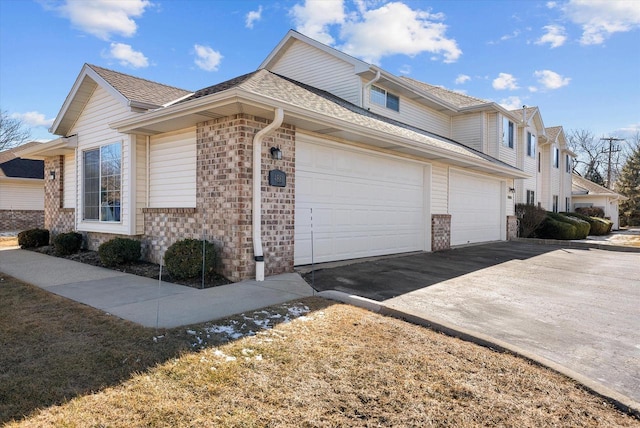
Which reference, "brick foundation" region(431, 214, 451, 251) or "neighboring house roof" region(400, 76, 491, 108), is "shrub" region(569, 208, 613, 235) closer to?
"neighboring house roof" region(400, 76, 491, 108)

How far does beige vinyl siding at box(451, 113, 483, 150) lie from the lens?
18391mm

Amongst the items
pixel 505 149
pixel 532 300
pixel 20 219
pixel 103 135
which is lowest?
pixel 532 300

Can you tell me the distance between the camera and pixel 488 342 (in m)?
4.25

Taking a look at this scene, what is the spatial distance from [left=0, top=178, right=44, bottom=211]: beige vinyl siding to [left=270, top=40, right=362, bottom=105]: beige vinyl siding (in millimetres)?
17976

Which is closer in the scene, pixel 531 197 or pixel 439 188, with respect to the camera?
pixel 439 188

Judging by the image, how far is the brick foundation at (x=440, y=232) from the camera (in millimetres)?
12539

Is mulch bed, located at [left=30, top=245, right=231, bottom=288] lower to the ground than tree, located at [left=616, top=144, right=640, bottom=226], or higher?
lower

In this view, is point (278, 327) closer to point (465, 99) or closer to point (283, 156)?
point (283, 156)

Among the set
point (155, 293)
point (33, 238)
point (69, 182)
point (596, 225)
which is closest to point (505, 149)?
point (596, 225)

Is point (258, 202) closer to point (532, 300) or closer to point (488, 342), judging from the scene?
point (488, 342)

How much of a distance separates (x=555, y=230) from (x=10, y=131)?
43.4 m

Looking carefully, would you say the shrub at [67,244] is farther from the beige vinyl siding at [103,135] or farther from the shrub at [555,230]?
the shrub at [555,230]

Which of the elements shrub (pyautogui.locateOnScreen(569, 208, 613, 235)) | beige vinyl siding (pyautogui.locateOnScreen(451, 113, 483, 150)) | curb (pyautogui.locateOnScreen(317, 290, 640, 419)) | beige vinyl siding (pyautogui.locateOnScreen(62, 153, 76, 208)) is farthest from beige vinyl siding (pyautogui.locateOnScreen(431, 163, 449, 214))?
shrub (pyautogui.locateOnScreen(569, 208, 613, 235))

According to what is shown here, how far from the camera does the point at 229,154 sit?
728cm
